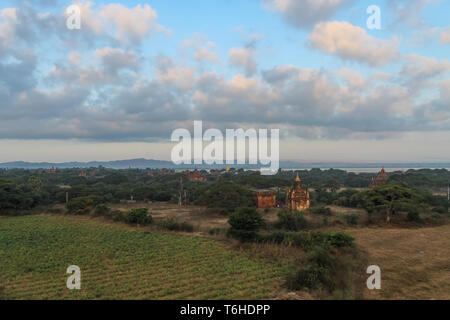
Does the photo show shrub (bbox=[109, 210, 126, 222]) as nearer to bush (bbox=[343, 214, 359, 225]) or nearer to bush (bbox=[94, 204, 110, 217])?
bush (bbox=[94, 204, 110, 217])

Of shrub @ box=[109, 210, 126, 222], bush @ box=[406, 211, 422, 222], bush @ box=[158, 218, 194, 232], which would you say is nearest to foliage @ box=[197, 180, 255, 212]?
bush @ box=[158, 218, 194, 232]

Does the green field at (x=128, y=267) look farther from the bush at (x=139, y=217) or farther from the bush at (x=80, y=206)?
the bush at (x=80, y=206)

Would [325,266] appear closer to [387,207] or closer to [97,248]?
[97,248]

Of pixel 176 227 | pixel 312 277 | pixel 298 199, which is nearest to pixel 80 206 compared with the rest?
pixel 176 227

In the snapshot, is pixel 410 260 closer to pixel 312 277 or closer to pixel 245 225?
pixel 312 277

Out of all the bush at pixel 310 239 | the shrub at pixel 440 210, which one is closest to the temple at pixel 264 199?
the bush at pixel 310 239

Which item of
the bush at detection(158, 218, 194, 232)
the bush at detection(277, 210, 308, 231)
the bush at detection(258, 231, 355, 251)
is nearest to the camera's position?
the bush at detection(258, 231, 355, 251)

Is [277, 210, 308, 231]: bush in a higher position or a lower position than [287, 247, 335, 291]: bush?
lower

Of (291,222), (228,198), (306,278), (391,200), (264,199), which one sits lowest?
(291,222)
